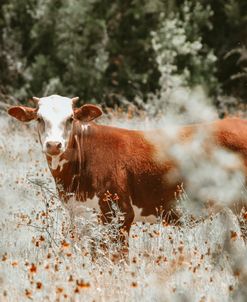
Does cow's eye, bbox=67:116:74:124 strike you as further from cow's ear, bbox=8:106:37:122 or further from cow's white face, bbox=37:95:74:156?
cow's ear, bbox=8:106:37:122

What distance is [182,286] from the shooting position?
173 inches

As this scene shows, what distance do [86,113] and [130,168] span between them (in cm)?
68

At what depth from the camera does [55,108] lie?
19.9ft

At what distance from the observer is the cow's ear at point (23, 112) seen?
20.6 ft

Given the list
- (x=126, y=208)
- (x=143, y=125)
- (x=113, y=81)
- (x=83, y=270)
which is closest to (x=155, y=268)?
(x=83, y=270)

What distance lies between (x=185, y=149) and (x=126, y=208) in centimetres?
73

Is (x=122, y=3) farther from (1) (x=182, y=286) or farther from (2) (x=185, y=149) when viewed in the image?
(1) (x=182, y=286)

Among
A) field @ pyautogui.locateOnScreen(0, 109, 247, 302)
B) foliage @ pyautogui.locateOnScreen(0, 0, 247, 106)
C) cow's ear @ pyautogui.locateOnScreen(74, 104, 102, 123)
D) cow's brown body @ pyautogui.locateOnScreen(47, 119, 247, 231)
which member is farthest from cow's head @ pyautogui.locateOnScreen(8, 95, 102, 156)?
foliage @ pyautogui.locateOnScreen(0, 0, 247, 106)

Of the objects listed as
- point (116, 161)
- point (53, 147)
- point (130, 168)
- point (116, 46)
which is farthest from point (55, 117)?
point (116, 46)

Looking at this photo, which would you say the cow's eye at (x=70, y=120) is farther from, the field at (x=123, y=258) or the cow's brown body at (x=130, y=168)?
the field at (x=123, y=258)

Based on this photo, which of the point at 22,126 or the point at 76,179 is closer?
the point at 76,179

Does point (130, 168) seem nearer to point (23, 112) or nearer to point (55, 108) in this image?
point (55, 108)

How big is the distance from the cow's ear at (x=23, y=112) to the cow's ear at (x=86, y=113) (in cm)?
38

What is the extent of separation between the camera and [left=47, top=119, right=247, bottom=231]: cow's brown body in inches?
234
